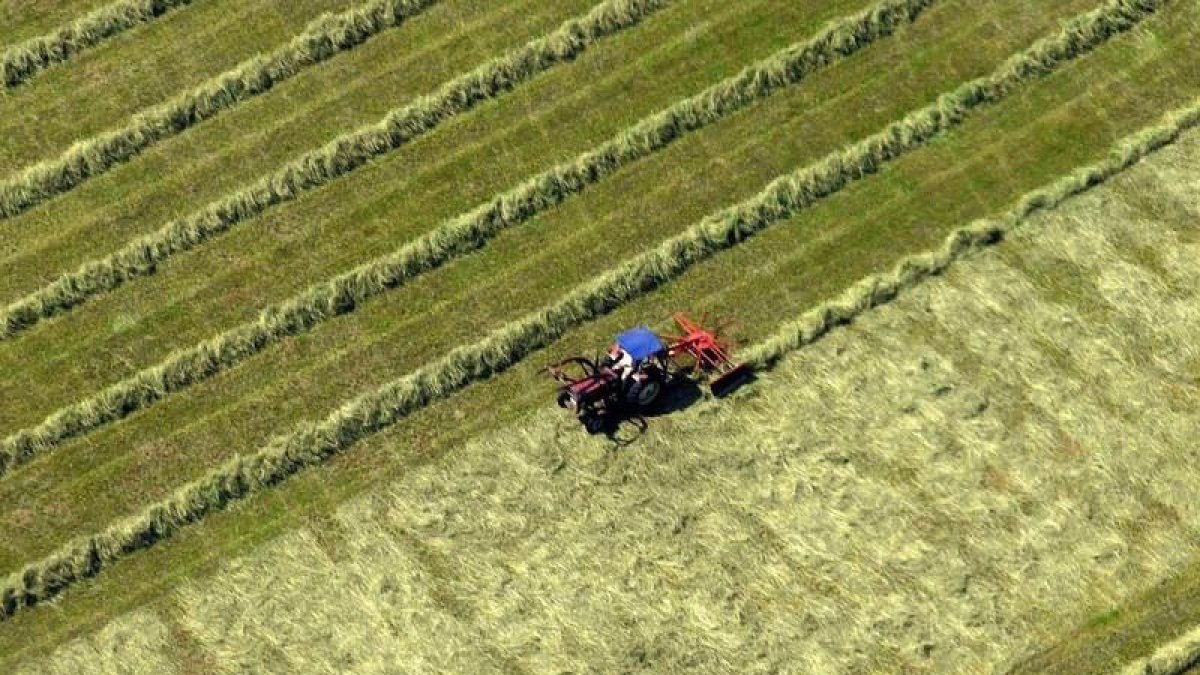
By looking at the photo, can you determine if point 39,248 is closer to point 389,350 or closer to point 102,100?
point 102,100

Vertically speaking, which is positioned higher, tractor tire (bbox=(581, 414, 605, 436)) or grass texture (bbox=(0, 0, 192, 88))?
grass texture (bbox=(0, 0, 192, 88))

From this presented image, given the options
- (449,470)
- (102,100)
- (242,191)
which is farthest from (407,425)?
(102,100)

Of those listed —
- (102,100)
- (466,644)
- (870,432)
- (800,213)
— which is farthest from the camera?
(102,100)

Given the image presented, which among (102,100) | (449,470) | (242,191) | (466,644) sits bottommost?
(466,644)

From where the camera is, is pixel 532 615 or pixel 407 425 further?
pixel 407 425

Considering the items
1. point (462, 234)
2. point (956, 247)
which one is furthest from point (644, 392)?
point (956, 247)

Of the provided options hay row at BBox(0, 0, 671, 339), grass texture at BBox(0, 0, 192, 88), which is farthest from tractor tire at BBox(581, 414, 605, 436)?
grass texture at BBox(0, 0, 192, 88)

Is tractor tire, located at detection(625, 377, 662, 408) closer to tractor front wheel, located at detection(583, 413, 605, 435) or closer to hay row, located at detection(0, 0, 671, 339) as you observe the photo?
tractor front wheel, located at detection(583, 413, 605, 435)
